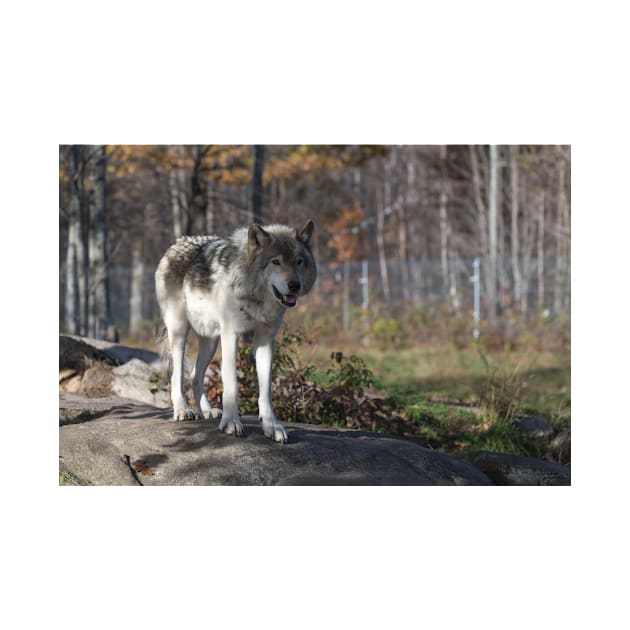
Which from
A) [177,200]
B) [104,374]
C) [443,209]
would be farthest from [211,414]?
[443,209]

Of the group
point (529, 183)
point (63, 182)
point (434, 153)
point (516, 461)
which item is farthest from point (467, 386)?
point (434, 153)

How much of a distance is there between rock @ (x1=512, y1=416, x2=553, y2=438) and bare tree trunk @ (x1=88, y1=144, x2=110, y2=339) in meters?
6.91

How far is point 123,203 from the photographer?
1923 centimetres

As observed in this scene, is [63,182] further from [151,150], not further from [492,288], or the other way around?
[492,288]

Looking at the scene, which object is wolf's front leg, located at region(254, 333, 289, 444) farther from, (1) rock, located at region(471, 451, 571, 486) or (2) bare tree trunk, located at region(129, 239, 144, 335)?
(2) bare tree trunk, located at region(129, 239, 144, 335)

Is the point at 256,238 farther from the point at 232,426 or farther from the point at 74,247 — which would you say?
the point at 74,247

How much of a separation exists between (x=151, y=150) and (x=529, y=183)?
542 inches

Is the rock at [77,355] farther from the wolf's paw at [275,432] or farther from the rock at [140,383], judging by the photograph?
the wolf's paw at [275,432]

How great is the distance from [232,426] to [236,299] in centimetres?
98

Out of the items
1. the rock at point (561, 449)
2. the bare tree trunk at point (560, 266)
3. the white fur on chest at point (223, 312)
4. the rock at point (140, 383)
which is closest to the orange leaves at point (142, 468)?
the white fur on chest at point (223, 312)

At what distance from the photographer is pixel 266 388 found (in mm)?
5785

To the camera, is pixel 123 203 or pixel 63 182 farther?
pixel 123 203

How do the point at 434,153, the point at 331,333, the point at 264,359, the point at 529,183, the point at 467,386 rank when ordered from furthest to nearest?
the point at 434,153 → the point at 529,183 → the point at 331,333 → the point at 467,386 → the point at 264,359

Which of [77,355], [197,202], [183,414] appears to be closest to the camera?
[183,414]
